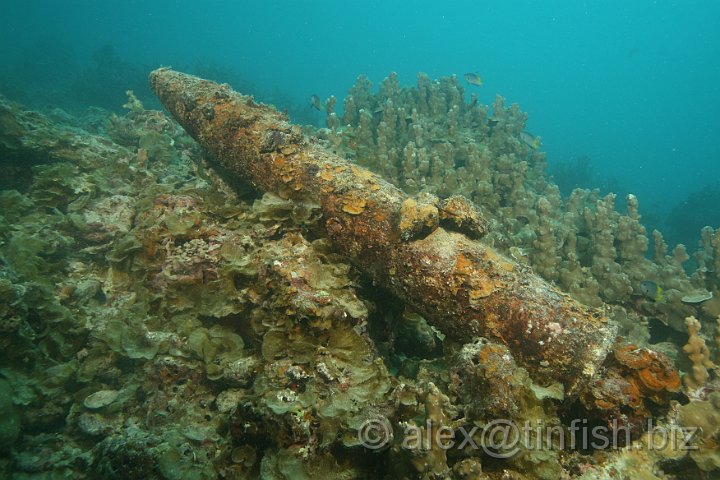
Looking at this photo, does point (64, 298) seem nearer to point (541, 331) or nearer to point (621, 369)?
point (541, 331)

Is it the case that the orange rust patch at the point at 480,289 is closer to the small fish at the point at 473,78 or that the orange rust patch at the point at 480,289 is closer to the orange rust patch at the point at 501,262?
the orange rust patch at the point at 501,262

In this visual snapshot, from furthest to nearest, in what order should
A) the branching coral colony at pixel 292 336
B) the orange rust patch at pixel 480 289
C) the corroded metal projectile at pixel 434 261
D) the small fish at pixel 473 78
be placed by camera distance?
1. the small fish at pixel 473 78
2. the orange rust patch at pixel 480 289
3. the corroded metal projectile at pixel 434 261
4. the branching coral colony at pixel 292 336

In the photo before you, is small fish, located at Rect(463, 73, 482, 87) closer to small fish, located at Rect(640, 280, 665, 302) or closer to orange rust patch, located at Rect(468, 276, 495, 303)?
small fish, located at Rect(640, 280, 665, 302)

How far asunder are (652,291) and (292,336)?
483cm

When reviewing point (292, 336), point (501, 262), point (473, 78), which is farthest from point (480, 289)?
point (473, 78)

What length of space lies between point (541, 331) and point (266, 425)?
188 centimetres

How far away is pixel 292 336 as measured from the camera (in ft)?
8.26

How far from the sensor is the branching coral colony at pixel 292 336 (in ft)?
6.59

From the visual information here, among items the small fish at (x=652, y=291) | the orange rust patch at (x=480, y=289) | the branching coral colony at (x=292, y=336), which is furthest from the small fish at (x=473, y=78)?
the orange rust patch at (x=480, y=289)

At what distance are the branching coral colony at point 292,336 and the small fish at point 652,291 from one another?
68 mm

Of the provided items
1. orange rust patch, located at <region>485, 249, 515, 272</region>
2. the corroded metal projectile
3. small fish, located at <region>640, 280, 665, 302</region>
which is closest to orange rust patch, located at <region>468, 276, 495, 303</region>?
the corroded metal projectile

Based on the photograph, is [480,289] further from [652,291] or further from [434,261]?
[652,291]

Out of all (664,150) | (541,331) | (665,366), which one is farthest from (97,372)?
(664,150)

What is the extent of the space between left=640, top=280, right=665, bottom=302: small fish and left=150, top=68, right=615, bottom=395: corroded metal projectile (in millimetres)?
3004
